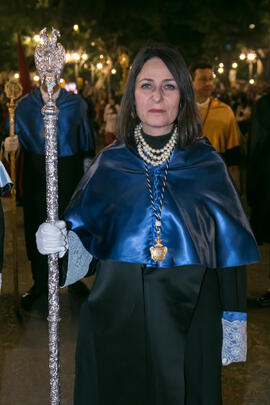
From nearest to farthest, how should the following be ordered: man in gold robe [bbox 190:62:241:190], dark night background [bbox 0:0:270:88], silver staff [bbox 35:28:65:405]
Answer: silver staff [bbox 35:28:65:405] < man in gold robe [bbox 190:62:241:190] < dark night background [bbox 0:0:270:88]

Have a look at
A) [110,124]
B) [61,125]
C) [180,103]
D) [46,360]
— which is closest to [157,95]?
[180,103]

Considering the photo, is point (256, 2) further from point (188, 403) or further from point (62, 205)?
point (188, 403)

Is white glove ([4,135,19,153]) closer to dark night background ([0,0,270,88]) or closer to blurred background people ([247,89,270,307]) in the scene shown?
blurred background people ([247,89,270,307])

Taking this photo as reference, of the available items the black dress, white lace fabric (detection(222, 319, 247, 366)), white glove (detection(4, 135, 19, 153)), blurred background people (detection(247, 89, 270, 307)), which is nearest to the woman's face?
the black dress

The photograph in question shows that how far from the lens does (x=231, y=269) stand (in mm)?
3213

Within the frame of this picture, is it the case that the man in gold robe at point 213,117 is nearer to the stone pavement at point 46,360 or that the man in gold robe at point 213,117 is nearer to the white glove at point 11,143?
the stone pavement at point 46,360

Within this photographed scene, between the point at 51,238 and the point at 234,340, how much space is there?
1027mm

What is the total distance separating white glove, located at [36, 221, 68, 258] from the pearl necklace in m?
0.55

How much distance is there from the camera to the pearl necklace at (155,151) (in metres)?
3.21

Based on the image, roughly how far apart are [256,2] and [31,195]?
31.6 meters

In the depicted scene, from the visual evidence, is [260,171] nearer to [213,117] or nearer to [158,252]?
[213,117]

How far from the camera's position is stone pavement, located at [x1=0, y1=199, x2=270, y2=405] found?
4652 millimetres

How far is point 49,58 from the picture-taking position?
2857mm

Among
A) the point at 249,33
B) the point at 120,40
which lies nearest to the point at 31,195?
the point at 120,40
